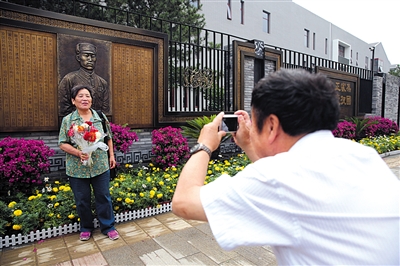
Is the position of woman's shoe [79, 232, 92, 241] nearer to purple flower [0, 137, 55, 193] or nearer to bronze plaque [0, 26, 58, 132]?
purple flower [0, 137, 55, 193]

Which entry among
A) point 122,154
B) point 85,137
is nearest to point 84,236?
point 85,137

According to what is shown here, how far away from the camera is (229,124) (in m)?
1.43

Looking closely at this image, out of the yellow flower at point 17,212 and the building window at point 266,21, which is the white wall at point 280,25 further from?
the yellow flower at point 17,212

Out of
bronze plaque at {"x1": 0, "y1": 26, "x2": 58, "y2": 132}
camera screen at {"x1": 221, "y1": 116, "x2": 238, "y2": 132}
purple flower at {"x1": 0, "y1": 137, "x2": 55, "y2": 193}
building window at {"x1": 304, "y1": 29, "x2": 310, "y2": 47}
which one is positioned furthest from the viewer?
building window at {"x1": 304, "y1": 29, "x2": 310, "y2": 47}

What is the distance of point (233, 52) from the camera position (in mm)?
7438

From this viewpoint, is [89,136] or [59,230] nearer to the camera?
[89,136]

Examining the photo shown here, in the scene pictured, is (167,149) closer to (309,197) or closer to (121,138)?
(121,138)

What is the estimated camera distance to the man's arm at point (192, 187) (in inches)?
40.1

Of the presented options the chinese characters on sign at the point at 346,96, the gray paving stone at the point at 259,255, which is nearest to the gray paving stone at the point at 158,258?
the gray paving stone at the point at 259,255

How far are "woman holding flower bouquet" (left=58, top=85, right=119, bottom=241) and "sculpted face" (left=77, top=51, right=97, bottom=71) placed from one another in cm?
211

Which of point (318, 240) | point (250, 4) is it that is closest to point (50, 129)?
point (318, 240)

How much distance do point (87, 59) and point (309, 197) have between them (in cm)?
499

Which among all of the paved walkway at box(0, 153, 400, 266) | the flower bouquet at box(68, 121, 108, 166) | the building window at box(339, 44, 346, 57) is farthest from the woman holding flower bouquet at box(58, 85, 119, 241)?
the building window at box(339, 44, 346, 57)

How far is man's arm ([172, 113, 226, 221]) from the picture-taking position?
102cm
